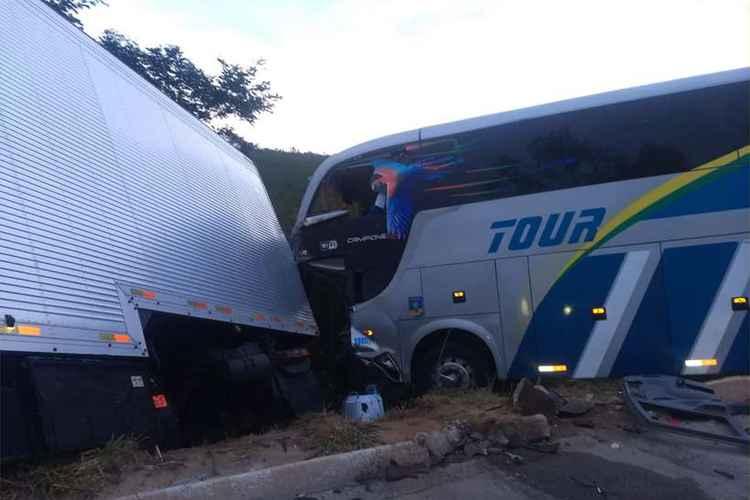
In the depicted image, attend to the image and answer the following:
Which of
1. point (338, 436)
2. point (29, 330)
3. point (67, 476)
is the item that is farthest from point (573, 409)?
point (29, 330)

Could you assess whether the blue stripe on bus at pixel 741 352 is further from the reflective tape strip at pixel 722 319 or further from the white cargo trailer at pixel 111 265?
the white cargo trailer at pixel 111 265

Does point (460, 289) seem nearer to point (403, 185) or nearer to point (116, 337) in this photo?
point (403, 185)

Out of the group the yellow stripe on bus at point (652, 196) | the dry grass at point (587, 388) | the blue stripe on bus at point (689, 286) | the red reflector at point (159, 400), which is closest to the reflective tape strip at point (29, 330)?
the red reflector at point (159, 400)

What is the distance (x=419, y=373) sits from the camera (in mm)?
8945

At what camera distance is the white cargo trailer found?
4.28 meters

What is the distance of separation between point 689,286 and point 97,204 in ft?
20.2

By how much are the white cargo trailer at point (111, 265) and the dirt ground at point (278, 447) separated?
21 cm

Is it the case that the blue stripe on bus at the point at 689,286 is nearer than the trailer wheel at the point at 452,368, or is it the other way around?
the blue stripe on bus at the point at 689,286

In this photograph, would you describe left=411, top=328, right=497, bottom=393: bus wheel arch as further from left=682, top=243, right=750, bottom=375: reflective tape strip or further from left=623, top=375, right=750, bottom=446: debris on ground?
left=682, top=243, right=750, bottom=375: reflective tape strip

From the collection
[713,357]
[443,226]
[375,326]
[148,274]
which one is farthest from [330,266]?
[713,357]

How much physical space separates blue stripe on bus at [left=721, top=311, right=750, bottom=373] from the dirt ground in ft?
4.23

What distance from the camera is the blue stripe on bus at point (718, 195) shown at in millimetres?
7445

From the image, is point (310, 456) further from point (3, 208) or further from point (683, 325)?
point (683, 325)

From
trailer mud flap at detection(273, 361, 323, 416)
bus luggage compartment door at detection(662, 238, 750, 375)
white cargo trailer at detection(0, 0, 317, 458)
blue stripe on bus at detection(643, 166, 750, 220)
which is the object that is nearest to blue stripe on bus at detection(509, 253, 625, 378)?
bus luggage compartment door at detection(662, 238, 750, 375)
